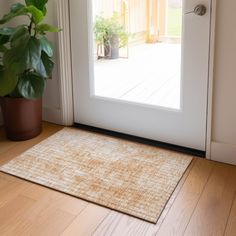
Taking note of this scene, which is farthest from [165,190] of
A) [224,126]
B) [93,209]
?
[224,126]

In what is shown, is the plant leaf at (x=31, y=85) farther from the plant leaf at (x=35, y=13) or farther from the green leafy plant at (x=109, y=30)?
the green leafy plant at (x=109, y=30)

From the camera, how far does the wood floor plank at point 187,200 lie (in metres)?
1.61

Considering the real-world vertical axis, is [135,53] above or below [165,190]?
above

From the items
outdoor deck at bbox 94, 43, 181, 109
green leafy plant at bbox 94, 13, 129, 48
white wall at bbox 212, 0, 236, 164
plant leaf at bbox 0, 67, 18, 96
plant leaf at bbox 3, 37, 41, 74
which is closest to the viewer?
white wall at bbox 212, 0, 236, 164

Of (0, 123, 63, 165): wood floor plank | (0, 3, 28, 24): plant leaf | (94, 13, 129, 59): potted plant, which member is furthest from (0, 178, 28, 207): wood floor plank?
(94, 13, 129, 59): potted plant

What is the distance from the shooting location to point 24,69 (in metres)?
2.09

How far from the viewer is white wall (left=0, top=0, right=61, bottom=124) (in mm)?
2547

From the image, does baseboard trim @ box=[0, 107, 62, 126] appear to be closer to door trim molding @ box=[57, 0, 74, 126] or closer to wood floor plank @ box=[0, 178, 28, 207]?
door trim molding @ box=[57, 0, 74, 126]

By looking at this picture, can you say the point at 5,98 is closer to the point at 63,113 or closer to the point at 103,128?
the point at 63,113

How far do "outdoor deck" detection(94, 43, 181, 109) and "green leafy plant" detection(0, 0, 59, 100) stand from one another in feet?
1.44

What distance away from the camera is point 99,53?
8.31 feet

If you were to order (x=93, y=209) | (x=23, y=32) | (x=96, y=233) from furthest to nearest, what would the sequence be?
(x=23, y=32), (x=93, y=209), (x=96, y=233)

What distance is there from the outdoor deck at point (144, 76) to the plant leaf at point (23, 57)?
1.85 ft

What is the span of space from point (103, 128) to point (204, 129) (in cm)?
78
